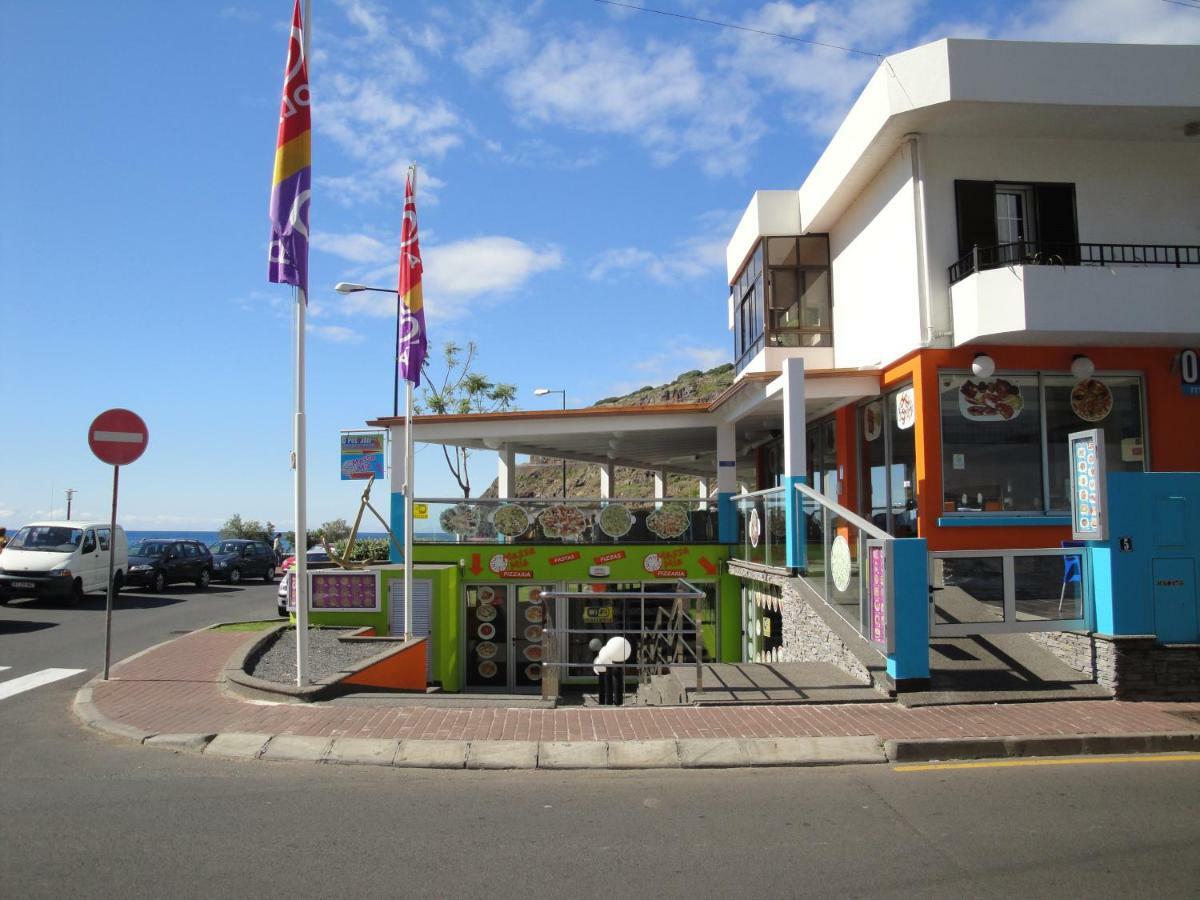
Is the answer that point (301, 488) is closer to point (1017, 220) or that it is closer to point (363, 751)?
point (363, 751)

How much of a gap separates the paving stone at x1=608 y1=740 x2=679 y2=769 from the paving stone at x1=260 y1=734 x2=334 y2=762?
2.28m

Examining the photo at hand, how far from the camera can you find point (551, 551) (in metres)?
17.0

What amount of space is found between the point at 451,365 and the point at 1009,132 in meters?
24.8

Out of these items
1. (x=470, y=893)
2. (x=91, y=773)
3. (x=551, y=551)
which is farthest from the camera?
(x=551, y=551)

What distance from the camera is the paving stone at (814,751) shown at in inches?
274

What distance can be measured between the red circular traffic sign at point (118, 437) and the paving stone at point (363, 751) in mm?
4887

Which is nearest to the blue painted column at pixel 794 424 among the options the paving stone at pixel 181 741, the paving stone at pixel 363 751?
the paving stone at pixel 363 751

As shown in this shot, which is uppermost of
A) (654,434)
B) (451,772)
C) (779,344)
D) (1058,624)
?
(779,344)

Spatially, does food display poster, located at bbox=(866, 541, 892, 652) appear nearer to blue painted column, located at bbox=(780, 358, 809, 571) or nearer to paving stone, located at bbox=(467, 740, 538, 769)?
blue painted column, located at bbox=(780, 358, 809, 571)

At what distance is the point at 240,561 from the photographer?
3222cm

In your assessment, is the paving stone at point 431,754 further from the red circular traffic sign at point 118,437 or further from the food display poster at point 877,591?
the red circular traffic sign at point 118,437

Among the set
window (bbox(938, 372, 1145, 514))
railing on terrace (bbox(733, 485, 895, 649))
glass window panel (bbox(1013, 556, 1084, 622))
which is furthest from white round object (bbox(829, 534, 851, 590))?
window (bbox(938, 372, 1145, 514))

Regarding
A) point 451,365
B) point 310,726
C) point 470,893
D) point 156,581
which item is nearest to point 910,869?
point 470,893

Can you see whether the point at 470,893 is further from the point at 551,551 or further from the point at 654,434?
the point at 654,434
